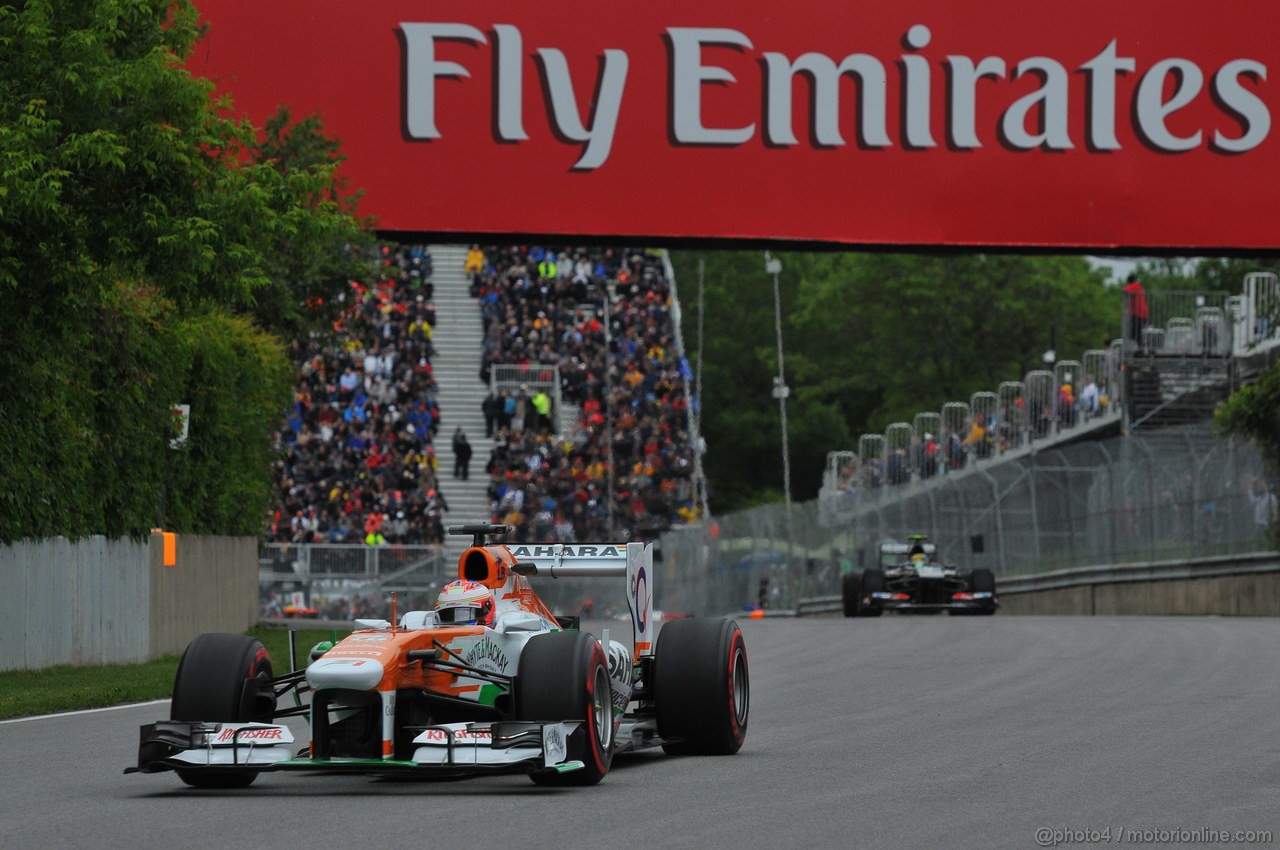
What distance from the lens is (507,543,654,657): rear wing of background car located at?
37.4ft

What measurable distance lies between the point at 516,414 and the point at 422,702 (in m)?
40.5

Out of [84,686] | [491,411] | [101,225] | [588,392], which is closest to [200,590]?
[84,686]

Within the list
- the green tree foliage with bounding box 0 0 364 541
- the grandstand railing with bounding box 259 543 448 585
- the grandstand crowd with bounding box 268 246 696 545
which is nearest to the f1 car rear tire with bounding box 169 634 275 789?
the green tree foliage with bounding box 0 0 364 541

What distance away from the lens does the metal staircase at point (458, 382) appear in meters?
47.3

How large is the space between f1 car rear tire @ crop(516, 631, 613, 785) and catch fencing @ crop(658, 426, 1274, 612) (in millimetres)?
22527

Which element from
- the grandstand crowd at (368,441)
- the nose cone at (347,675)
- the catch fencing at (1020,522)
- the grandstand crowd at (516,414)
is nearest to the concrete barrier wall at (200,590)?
the catch fencing at (1020,522)

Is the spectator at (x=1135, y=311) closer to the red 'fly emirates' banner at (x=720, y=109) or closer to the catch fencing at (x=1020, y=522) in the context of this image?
the catch fencing at (x=1020, y=522)

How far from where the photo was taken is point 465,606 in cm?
1027

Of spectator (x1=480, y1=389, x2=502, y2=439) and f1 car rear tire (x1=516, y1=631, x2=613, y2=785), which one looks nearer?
f1 car rear tire (x1=516, y1=631, x2=613, y2=785)

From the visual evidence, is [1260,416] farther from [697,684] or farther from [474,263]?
[474,263]

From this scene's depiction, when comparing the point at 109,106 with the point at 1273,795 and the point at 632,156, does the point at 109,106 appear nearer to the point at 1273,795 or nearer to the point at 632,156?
the point at 1273,795

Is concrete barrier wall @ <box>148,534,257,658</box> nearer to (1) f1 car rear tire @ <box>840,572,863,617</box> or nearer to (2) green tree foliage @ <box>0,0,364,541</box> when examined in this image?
(2) green tree foliage @ <box>0,0,364,541</box>

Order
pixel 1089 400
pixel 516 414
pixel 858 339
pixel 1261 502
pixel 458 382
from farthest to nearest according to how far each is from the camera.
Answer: pixel 858 339 → pixel 458 382 → pixel 516 414 → pixel 1089 400 → pixel 1261 502

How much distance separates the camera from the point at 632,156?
27281mm
